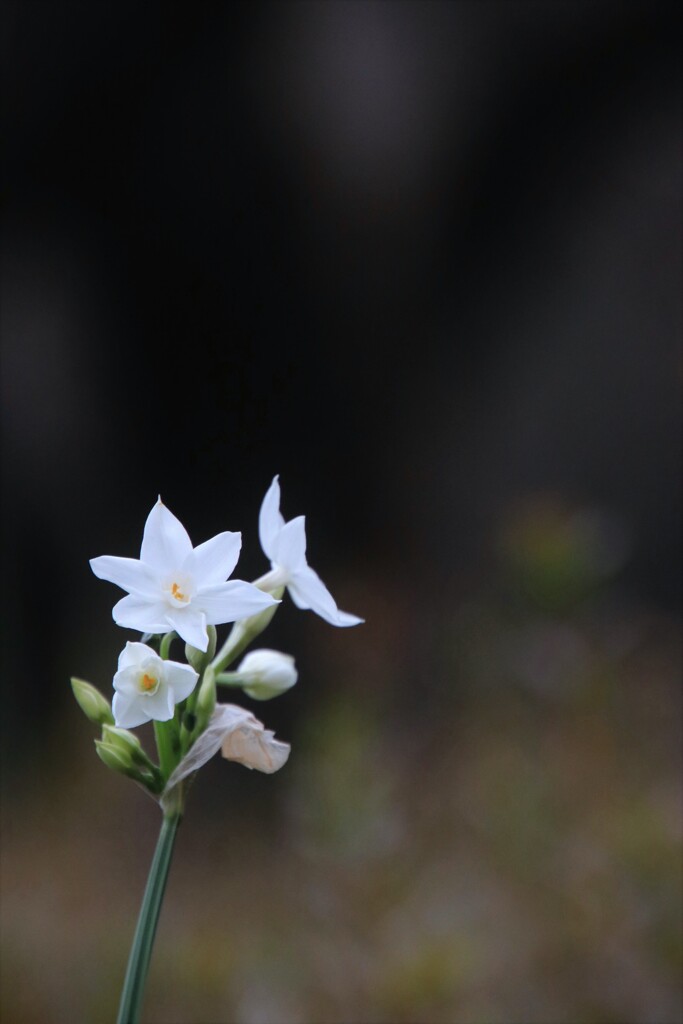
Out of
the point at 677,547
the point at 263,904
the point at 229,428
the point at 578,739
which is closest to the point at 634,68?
the point at 677,547

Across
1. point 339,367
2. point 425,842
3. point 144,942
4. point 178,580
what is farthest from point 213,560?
point 339,367

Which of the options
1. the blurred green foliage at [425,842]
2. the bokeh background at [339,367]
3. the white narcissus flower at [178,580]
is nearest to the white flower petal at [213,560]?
the white narcissus flower at [178,580]

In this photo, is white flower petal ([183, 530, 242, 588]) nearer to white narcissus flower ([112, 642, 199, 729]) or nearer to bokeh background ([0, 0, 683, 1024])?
white narcissus flower ([112, 642, 199, 729])

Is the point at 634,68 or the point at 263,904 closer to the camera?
the point at 263,904

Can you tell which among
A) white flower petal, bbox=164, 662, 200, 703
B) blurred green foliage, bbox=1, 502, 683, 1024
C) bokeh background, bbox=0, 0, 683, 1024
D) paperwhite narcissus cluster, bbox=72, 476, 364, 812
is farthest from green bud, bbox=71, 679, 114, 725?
bokeh background, bbox=0, 0, 683, 1024

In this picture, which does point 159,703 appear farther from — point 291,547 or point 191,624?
point 291,547

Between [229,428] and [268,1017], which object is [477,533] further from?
[268,1017]
